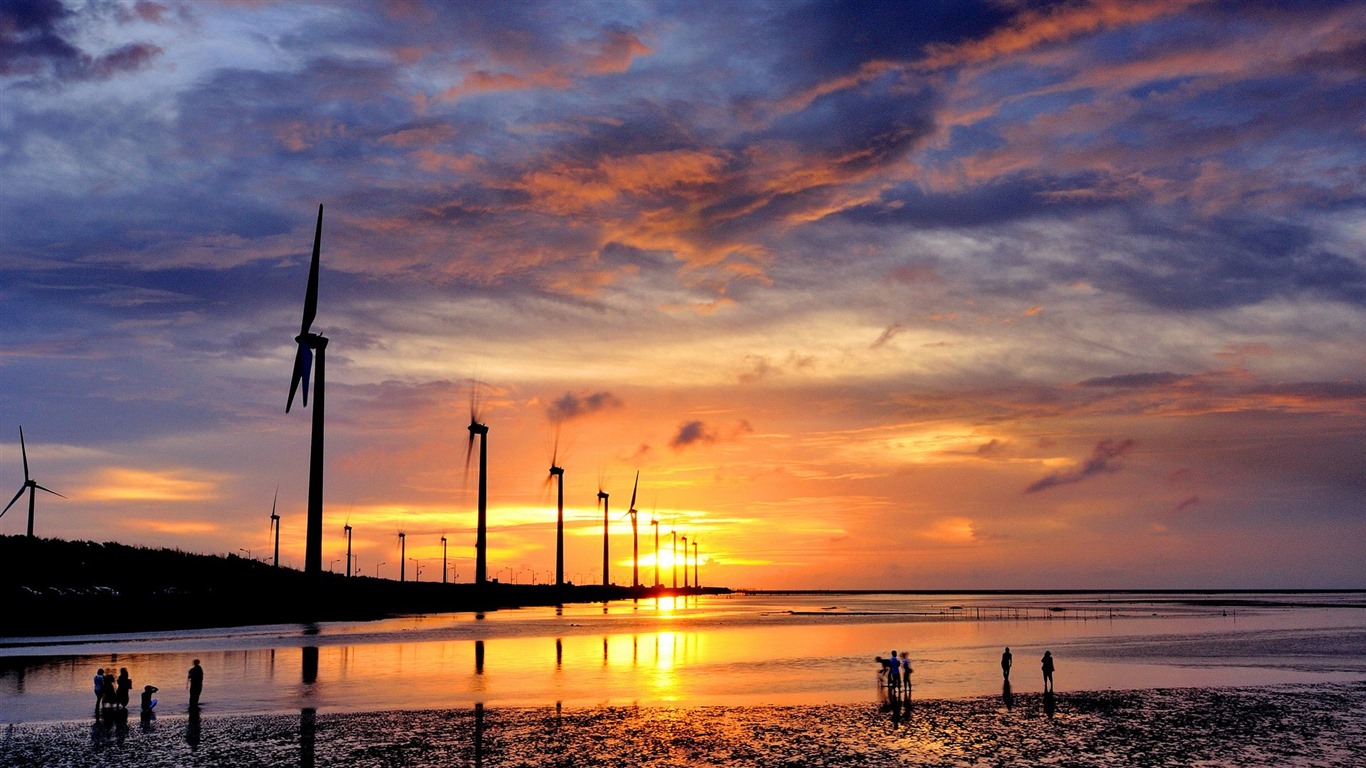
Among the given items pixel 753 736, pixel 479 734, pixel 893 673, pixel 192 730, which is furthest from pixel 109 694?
pixel 893 673

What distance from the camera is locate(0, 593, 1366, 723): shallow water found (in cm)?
5156

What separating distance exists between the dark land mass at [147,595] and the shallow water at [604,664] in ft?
29.5

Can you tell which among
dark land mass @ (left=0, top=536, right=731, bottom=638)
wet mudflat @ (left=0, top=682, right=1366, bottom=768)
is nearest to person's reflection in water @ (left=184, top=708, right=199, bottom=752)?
wet mudflat @ (left=0, top=682, right=1366, bottom=768)

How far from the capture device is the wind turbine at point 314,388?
11612 centimetres

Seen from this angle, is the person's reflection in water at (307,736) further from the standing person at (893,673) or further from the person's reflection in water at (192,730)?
the standing person at (893,673)

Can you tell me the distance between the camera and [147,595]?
12900 cm

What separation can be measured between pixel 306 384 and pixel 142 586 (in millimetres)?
53589

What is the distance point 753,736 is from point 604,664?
113 ft

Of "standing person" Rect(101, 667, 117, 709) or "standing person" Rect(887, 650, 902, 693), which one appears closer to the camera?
"standing person" Rect(101, 667, 117, 709)

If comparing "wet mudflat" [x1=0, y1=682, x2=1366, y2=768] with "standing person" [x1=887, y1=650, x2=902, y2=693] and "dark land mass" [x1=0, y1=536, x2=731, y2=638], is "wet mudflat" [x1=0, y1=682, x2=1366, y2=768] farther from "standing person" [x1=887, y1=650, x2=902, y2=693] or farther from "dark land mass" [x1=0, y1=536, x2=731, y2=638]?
"dark land mass" [x1=0, y1=536, x2=731, y2=638]

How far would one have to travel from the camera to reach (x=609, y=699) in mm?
50781

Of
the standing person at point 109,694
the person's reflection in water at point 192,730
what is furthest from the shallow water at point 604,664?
the person's reflection in water at point 192,730

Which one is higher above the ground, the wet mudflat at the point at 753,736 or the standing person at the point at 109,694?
the standing person at the point at 109,694

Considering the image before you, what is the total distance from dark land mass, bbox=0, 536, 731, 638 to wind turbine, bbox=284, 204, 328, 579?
A: 6969 millimetres
